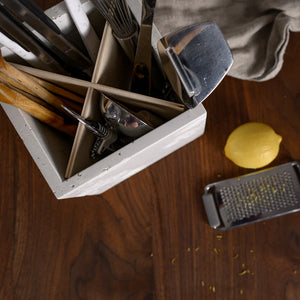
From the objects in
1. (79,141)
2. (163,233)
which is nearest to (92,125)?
(79,141)

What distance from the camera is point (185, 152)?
48cm

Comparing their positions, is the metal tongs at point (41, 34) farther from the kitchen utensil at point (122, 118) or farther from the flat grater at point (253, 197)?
the flat grater at point (253, 197)

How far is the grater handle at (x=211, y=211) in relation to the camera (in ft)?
1.52

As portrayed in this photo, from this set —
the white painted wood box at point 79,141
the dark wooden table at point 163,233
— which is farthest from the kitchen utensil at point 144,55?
the dark wooden table at point 163,233

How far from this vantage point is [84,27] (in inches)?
14.2

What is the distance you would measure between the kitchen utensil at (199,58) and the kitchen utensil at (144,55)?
0.11 ft

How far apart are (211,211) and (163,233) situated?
7 cm

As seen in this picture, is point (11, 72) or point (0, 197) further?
point (0, 197)

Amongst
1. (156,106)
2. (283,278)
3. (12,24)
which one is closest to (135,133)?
(156,106)

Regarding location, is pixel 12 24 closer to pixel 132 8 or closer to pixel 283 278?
pixel 132 8

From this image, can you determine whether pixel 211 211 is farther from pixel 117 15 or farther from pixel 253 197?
pixel 117 15

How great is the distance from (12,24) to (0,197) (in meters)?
0.26

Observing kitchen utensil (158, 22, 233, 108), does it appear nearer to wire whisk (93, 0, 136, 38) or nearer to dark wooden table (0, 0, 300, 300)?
wire whisk (93, 0, 136, 38)

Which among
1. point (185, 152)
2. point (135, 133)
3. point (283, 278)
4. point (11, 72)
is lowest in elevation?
point (283, 278)
